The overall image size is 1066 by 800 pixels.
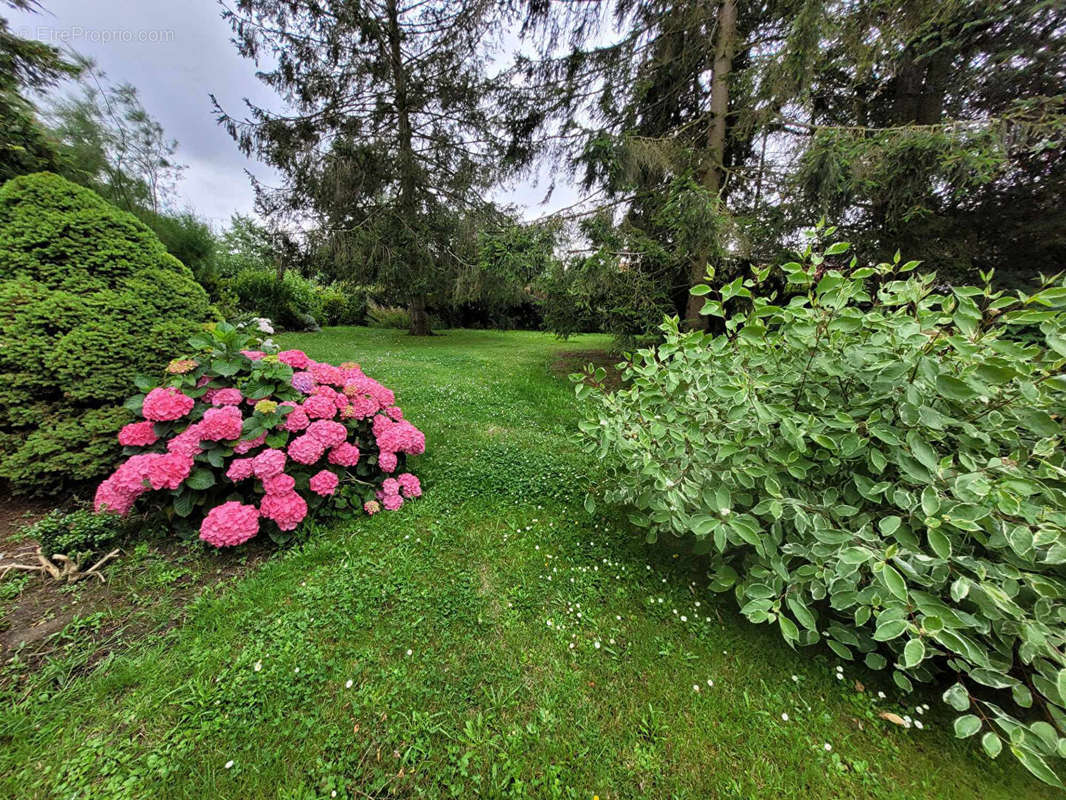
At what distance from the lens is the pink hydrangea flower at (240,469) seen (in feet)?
5.89

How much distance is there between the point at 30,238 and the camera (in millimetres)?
2195

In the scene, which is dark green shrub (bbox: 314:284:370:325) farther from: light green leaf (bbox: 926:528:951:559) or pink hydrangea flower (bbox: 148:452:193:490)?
light green leaf (bbox: 926:528:951:559)

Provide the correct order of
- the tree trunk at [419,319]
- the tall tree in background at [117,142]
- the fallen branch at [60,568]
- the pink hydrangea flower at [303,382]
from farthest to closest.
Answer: the tree trunk at [419,319] → the tall tree in background at [117,142] → the pink hydrangea flower at [303,382] → the fallen branch at [60,568]

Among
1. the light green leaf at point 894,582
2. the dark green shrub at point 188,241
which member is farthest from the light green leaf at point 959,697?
the dark green shrub at point 188,241

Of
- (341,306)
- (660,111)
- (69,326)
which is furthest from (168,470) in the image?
(341,306)

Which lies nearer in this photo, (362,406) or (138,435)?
(138,435)

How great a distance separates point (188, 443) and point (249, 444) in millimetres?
263

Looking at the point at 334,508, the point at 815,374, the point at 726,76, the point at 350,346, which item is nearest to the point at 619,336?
the point at 726,76

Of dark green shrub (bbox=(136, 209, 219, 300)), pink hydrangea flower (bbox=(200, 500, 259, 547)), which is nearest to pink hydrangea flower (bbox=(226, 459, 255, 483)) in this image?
pink hydrangea flower (bbox=(200, 500, 259, 547))

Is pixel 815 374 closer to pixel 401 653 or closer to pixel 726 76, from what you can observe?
pixel 401 653

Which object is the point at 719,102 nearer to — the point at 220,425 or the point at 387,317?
the point at 220,425

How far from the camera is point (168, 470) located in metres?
1.72

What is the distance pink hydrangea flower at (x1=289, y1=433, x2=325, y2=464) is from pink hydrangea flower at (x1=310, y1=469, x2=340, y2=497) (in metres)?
0.14

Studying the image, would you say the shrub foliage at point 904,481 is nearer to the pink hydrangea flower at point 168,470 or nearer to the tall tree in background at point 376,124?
the pink hydrangea flower at point 168,470
